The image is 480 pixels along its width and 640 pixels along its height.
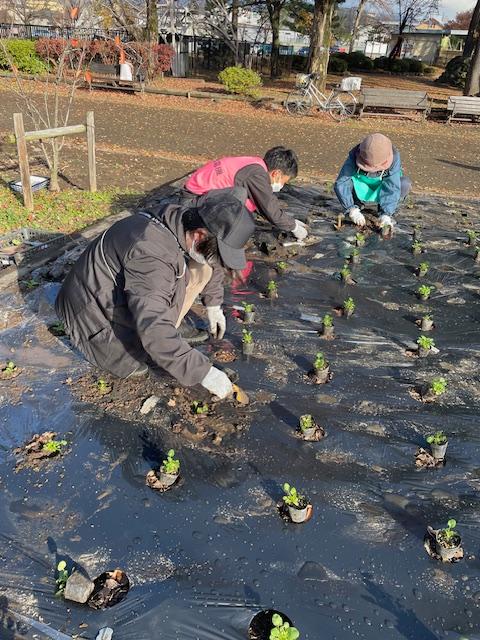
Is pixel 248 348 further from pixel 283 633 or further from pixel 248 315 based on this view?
pixel 283 633

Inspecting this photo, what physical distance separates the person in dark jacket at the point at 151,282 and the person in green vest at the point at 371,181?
2938 millimetres

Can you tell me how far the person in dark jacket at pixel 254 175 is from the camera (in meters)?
4.68

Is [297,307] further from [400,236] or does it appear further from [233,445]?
[400,236]

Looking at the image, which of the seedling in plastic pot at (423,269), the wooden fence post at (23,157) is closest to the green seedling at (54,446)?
the seedling in plastic pot at (423,269)

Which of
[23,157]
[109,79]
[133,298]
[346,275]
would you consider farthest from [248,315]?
[109,79]

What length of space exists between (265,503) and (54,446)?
114 cm

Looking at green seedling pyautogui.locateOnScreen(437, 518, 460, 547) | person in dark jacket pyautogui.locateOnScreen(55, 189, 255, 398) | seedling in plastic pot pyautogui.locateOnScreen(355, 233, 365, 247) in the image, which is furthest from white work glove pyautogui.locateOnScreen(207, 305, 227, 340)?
seedling in plastic pot pyautogui.locateOnScreen(355, 233, 365, 247)

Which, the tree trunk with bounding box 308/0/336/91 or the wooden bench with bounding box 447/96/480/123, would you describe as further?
the tree trunk with bounding box 308/0/336/91

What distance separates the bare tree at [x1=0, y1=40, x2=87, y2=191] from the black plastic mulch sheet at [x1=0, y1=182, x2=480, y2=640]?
4282 mm

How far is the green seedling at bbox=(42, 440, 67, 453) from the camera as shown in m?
2.75

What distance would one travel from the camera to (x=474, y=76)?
65.0 ft

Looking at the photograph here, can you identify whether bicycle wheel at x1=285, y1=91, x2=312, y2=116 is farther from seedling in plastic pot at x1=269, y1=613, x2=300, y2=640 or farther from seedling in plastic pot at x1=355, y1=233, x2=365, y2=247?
seedling in plastic pot at x1=269, y1=613, x2=300, y2=640

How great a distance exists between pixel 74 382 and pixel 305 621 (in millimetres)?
2022

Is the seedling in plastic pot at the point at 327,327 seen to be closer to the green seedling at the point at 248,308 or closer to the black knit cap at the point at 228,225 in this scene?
the green seedling at the point at 248,308
